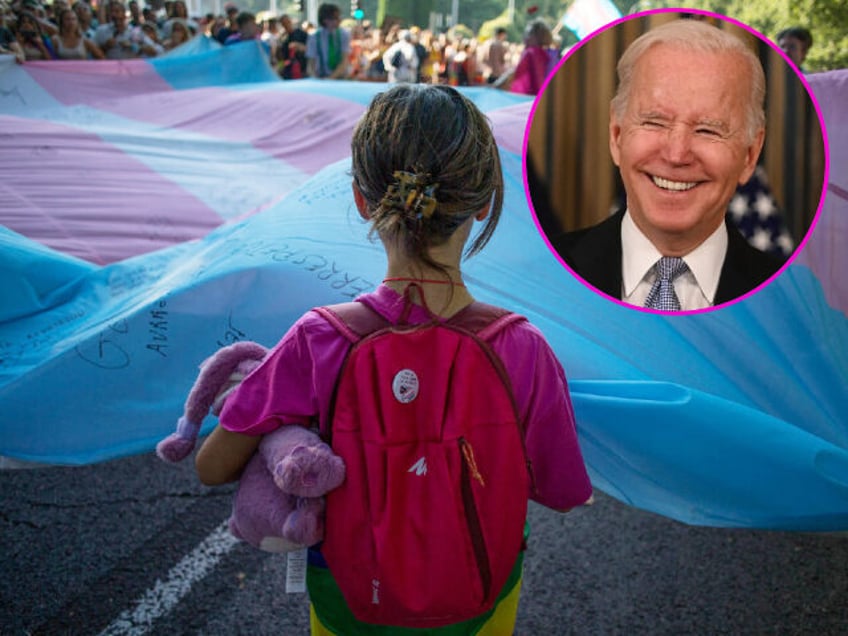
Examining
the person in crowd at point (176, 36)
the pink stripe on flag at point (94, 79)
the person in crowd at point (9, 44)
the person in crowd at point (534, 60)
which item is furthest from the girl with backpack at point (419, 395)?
the person in crowd at point (176, 36)

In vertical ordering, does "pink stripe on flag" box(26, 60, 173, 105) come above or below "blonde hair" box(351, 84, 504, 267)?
below

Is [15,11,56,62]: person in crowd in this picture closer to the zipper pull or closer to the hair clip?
the hair clip

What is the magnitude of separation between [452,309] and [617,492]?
990 mm

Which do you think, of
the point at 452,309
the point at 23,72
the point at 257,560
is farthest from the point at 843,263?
the point at 23,72

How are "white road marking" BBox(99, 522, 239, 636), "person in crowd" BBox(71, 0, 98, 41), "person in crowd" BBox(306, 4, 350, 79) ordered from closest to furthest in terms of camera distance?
"white road marking" BBox(99, 522, 239, 636), "person in crowd" BBox(71, 0, 98, 41), "person in crowd" BBox(306, 4, 350, 79)

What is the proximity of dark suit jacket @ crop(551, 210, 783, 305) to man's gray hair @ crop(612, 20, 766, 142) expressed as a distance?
0.19 m

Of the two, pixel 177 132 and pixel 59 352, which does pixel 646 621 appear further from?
pixel 177 132

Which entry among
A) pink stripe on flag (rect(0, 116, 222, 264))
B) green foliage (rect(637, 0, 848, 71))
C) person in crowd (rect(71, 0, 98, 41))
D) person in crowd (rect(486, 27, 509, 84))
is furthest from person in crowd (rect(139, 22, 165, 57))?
person in crowd (rect(486, 27, 509, 84))

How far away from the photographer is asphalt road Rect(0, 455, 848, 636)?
2336mm

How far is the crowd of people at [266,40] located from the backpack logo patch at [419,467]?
3248mm

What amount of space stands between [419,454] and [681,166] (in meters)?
0.63

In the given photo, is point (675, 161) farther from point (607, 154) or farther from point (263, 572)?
point (263, 572)

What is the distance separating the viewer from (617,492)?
2.00 meters

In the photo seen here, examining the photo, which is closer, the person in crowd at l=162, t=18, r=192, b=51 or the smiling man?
the smiling man
